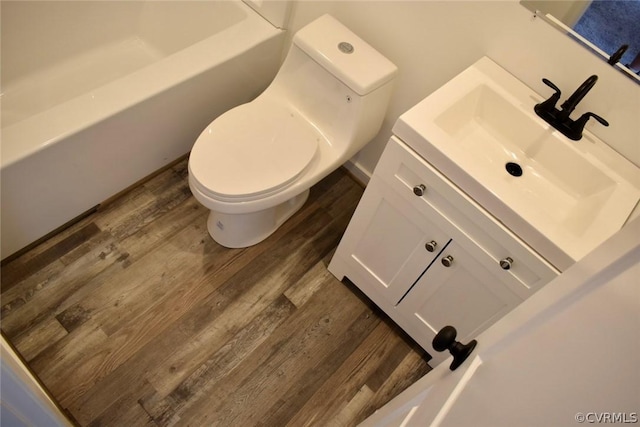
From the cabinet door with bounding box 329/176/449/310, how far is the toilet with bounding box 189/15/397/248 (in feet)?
0.85

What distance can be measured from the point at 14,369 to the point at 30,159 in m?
0.87

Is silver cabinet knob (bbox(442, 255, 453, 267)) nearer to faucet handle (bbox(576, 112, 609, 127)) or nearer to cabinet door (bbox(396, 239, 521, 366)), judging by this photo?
cabinet door (bbox(396, 239, 521, 366))

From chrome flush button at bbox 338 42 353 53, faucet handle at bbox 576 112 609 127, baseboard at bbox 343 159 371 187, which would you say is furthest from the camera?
baseboard at bbox 343 159 371 187

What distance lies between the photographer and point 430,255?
139 cm

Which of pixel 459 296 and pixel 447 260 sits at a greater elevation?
pixel 447 260

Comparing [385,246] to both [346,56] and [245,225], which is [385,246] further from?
[346,56]

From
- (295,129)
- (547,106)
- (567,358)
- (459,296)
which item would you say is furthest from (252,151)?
(567,358)

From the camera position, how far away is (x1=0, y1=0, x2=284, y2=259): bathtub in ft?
4.60

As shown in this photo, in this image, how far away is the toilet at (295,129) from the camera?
4.87 feet

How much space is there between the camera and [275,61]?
77.6 inches

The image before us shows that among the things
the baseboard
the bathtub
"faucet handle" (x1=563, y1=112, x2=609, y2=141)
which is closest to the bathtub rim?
the bathtub

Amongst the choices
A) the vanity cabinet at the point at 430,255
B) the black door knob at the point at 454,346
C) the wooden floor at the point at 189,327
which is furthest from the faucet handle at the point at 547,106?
the wooden floor at the point at 189,327

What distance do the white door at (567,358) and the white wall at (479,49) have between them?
885 mm
